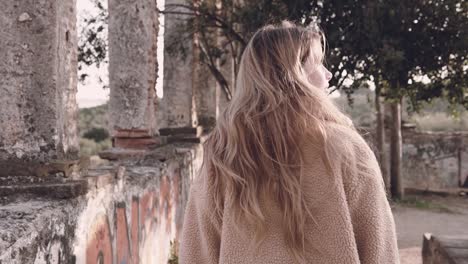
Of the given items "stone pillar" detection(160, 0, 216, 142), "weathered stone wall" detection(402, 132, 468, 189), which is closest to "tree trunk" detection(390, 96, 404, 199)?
"weathered stone wall" detection(402, 132, 468, 189)

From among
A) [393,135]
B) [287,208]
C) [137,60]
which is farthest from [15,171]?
[393,135]

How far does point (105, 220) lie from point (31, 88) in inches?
32.7

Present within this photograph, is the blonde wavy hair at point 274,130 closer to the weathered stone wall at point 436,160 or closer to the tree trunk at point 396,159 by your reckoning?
the tree trunk at point 396,159

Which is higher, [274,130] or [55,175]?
[274,130]

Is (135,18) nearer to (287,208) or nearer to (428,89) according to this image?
(287,208)

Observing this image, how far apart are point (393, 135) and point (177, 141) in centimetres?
685

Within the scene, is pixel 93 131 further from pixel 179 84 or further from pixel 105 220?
pixel 105 220

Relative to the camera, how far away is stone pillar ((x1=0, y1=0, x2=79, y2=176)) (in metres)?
2.54

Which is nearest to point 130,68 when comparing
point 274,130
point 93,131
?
point 274,130

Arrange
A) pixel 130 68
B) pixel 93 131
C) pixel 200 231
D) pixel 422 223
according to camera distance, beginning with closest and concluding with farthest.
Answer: pixel 200 231 < pixel 130 68 < pixel 422 223 < pixel 93 131

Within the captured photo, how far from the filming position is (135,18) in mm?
5777

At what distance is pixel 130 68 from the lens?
5.80 m

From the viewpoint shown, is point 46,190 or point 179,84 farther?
point 179,84

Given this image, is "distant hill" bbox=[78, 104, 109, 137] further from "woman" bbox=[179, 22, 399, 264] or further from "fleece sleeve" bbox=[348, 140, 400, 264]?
"fleece sleeve" bbox=[348, 140, 400, 264]
